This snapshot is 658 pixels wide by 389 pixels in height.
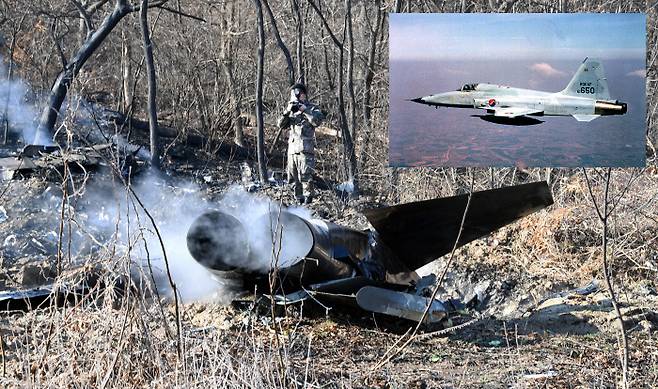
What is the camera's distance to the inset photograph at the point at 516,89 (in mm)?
11922

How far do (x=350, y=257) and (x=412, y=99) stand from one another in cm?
476

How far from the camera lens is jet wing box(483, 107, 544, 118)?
39.4 ft

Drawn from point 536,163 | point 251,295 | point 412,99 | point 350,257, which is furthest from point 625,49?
point 251,295

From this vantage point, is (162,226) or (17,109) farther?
(17,109)

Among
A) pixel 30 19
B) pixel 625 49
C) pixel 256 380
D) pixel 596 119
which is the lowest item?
pixel 256 380

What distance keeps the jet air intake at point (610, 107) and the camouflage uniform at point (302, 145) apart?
3648 mm

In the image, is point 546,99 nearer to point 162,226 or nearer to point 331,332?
point 162,226

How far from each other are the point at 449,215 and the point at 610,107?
4874 millimetres

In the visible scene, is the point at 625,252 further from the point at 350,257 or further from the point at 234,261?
the point at 234,261

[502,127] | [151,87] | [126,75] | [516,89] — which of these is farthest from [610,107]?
[126,75]

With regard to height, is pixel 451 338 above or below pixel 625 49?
below

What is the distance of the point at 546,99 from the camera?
1204cm

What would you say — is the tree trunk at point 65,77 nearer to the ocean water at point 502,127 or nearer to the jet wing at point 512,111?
the ocean water at point 502,127

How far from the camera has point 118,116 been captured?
1614 centimetres
